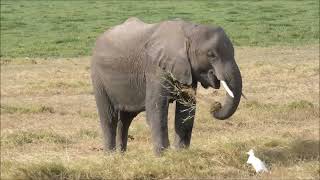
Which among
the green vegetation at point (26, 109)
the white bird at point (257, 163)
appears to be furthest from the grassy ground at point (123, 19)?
the white bird at point (257, 163)

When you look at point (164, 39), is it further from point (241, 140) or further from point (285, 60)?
point (285, 60)

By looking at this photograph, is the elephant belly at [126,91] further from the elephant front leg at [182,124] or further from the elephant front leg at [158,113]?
the elephant front leg at [182,124]

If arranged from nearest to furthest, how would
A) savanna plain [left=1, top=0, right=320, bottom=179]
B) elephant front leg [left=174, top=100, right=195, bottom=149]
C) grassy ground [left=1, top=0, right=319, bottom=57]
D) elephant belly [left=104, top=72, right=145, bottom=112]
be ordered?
savanna plain [left=1, top=0, right=320, bottom=179] < elephant front leg [left=174, top=100, right=195, bottom=149] < elephant belly [left=104, top=72, right=145, bottom=112] < grassy ground [left=1, top=0, right=319, bottom=57]

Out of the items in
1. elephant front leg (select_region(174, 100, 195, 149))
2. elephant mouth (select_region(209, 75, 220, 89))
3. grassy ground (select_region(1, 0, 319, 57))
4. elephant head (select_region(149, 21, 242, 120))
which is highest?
elephant head (select_region(149, 21, 242, 120))

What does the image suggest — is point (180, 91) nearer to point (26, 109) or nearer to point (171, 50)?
point (171, 50)

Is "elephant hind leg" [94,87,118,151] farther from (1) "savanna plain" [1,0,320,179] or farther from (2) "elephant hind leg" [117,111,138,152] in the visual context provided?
(1) "savanna plain" [1,0,320,179]

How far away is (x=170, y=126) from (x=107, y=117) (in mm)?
3530

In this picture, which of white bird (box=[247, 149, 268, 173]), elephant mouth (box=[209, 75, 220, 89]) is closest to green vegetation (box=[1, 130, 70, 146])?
elephant mouth (box=[209, 75, 220, 89])

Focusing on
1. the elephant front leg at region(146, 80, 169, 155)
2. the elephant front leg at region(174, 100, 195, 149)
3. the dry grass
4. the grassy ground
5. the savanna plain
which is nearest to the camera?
the dry grass

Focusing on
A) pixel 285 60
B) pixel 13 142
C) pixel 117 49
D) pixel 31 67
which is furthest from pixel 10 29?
pixel 117 49

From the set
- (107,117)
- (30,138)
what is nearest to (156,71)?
(107,117)

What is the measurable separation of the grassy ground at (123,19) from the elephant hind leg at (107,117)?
15864mm

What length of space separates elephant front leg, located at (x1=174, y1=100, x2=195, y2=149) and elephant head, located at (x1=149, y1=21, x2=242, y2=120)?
0.44 m

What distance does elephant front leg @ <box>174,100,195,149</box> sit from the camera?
908 cm
